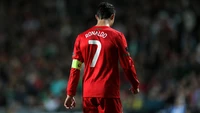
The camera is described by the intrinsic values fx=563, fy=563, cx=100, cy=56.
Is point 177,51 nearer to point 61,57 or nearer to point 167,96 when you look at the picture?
point 167,96

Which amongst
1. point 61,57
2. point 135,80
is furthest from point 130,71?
point 61,57

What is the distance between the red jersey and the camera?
6094mm

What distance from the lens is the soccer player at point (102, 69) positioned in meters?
6.09

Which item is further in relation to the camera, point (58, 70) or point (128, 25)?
point (128, 25)

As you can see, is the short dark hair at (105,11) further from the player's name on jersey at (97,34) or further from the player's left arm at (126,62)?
the player's left arm at (126,62)

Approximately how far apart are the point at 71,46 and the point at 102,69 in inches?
341

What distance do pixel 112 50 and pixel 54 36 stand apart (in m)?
9.21

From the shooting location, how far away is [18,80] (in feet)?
44.2

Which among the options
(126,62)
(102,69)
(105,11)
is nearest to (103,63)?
(102,69)

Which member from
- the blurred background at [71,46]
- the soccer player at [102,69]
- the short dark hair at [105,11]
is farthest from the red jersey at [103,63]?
the blurred background at [71,46]

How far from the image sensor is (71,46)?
14.8 m

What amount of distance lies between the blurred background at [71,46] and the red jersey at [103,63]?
404 cm

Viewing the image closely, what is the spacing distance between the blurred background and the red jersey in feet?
13.3

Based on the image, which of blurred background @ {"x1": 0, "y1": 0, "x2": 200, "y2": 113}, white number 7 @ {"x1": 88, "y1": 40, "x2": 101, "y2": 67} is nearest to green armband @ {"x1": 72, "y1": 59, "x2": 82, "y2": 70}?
white number 7 @ {"x1": 88, "y1": 40, "x2": 101, "y2": 67}
